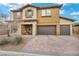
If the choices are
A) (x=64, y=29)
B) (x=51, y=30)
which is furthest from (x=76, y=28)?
(x=51, y=30)

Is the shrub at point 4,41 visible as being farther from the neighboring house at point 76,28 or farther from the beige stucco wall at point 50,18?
the neighboring house at point 76,28

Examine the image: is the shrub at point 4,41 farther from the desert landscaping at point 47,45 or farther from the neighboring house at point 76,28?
the neighboring house at point 76,28

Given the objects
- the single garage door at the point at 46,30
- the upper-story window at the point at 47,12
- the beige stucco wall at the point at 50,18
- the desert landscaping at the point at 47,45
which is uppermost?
the upper-story window at the point at 47,12

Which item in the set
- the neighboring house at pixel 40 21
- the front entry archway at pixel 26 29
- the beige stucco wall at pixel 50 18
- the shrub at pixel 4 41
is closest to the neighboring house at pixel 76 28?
the neighboring house at pixel 40 21

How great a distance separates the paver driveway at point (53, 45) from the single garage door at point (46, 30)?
39 millimetres

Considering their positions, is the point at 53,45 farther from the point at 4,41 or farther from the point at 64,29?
the point at 4,41

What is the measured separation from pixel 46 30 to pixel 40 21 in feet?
0.44

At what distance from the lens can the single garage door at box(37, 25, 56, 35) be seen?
2.04 m

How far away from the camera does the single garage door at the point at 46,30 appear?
6.69ft

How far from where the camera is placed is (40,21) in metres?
2.05

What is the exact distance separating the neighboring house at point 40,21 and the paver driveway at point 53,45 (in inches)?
2.5

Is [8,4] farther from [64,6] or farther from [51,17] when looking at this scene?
[64,6]

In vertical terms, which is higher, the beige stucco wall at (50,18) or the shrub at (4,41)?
the beige stucco wall at (50,18)

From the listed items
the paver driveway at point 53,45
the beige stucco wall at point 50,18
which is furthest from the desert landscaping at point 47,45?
the beige stucco wall at point 50,18
